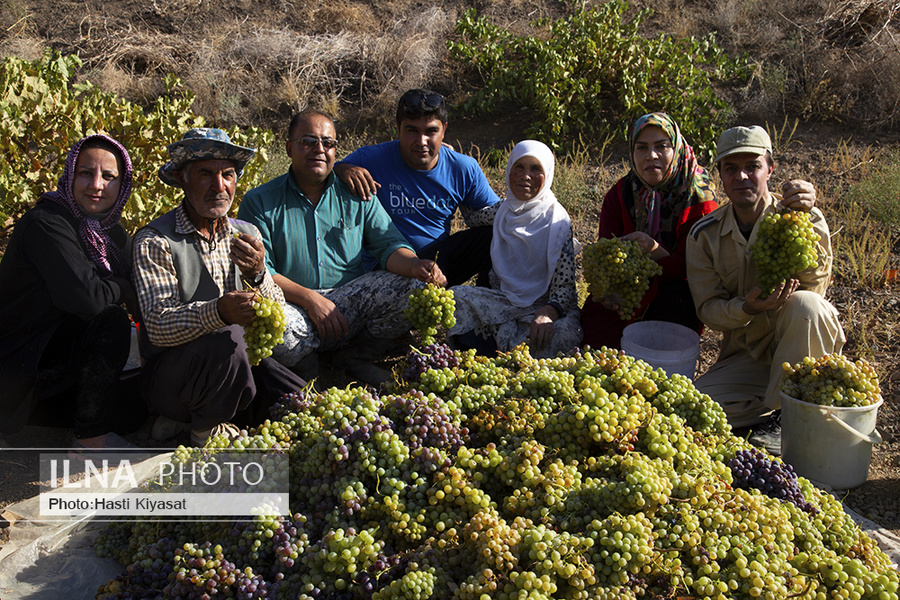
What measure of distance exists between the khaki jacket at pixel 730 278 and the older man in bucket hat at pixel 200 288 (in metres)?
2.28

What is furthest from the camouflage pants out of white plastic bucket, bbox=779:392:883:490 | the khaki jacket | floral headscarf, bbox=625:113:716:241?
white plastic bucket, bbox=779:392:883:490

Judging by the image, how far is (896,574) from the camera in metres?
2.01

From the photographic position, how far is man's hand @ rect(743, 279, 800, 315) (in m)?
3.37

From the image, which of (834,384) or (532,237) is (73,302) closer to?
(532,237)

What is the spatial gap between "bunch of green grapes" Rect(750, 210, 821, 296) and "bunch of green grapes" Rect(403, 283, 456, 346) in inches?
59.1

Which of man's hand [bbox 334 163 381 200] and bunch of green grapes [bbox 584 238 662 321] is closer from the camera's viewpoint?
bunch of green grapes [bbox 584 238 662 321]

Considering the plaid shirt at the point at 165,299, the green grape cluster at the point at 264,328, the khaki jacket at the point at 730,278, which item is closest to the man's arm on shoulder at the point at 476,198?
the khaki jacket at the point at 730,278

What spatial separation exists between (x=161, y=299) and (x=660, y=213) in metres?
2.90

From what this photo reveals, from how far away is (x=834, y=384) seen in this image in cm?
313

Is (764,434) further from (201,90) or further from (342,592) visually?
(201,90)

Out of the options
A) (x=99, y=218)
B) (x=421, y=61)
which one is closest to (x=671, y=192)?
(x=99, y=218)

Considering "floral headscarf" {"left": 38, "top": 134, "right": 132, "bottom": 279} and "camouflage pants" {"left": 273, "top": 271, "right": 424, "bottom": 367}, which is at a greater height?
"floral headscarf" {"left": 38, "top": 134, "right": 132, "bottom": 279}

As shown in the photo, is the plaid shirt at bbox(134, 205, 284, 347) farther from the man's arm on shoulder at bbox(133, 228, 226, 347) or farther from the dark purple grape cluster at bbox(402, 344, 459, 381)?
the dark purple grape cluster at bbox(402, 344, 459, 381)

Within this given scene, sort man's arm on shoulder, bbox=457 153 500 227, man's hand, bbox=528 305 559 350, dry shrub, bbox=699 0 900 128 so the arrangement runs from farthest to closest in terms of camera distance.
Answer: dry shrub, bbox=699 0 900 128
man's arm on shoulder, bbox=457 153 500 227
man's hand, bbox=528 305 559 350
